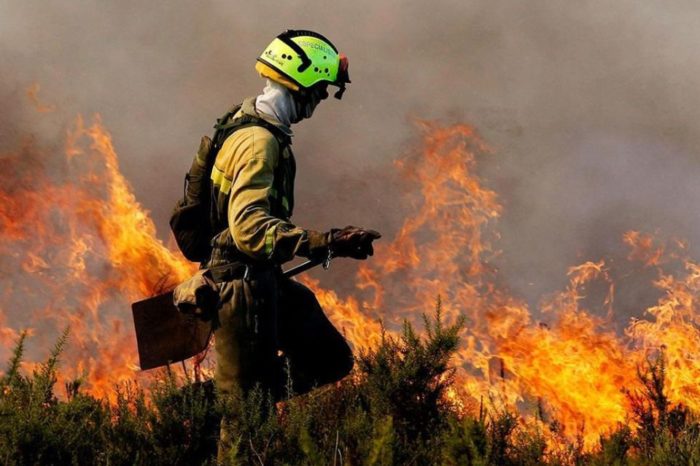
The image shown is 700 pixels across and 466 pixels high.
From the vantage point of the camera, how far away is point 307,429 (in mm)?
4012

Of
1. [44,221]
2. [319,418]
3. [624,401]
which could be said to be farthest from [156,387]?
[44,221]

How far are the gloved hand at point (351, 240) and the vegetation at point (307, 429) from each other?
77 centimetres

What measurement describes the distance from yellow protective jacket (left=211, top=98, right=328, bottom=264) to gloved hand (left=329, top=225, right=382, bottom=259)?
46 millimetres

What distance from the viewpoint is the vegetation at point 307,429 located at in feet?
11.9

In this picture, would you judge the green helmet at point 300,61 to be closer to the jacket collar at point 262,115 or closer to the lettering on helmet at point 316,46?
the lettering on helmet at point 316,46

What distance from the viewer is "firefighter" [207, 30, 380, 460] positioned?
415 cm

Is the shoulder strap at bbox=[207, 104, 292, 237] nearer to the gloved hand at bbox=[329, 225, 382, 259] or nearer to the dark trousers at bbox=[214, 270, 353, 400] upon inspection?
the dark trousers at bbox=[214, 270, 353, 400]

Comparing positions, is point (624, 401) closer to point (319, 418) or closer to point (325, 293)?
point (325, 293)

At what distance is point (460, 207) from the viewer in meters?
10.8

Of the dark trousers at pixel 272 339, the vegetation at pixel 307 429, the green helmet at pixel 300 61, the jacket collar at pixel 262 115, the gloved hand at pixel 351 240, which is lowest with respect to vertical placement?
the vegetation at pixel 307 429

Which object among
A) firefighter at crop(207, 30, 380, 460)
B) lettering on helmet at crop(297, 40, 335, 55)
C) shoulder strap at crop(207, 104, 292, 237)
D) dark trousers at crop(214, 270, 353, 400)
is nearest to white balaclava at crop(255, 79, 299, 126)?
firefighter at crop(207, 30, 380, 460)

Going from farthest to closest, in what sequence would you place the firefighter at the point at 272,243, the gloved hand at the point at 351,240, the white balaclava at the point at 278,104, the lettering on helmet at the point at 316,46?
the lettering on helmet at the point at 316,46 < the white balaclava at the point at 278,104 < the firefighter at the point at 272,243 < the gloved hand at the point at 351,240

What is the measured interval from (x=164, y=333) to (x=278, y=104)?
1492mm

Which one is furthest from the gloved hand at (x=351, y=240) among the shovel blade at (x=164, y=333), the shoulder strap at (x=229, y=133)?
the shovel blade at (x=164, y=333)
